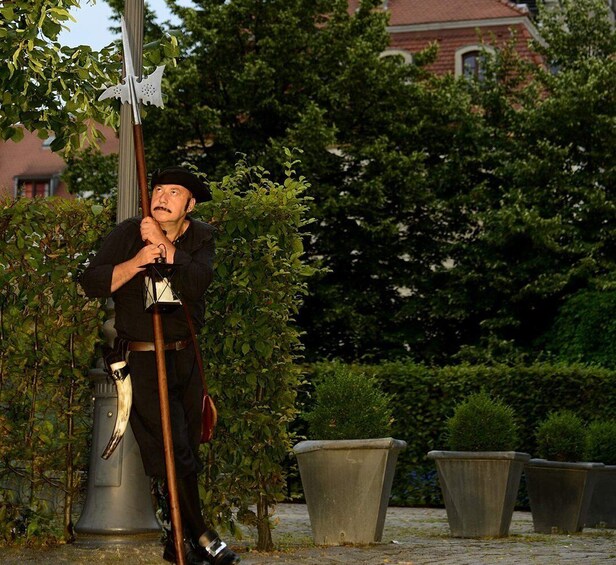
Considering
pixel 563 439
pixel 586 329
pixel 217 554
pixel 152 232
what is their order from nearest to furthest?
1. pixel 152 232
2. pixel 217 554
3. pixel 563 439
4. pixel 586 329

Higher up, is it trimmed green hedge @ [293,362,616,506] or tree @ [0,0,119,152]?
tree @ [0,0,119,152]

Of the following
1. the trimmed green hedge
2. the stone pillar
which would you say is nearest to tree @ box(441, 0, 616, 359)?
the trimmed green hedge

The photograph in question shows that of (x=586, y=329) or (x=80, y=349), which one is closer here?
(x=80, y=349)

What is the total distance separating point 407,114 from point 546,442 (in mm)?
19709

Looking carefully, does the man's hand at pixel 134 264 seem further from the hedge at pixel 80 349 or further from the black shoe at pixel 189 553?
the hedge at pixel 80 349

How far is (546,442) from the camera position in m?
12.7

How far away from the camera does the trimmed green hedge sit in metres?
18.9

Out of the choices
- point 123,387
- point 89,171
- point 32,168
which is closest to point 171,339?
point 123,387

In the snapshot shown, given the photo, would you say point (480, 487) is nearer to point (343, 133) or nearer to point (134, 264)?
point (134, 264)

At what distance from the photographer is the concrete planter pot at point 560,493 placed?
12469 millimetres

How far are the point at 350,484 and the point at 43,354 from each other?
2471 mm

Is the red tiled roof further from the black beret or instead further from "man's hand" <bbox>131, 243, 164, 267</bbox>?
"man's hand" <bbox>131, 243, 164, 267</bbox>

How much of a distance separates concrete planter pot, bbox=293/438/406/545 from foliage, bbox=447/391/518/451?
1637 mm

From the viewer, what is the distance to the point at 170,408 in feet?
22.5
